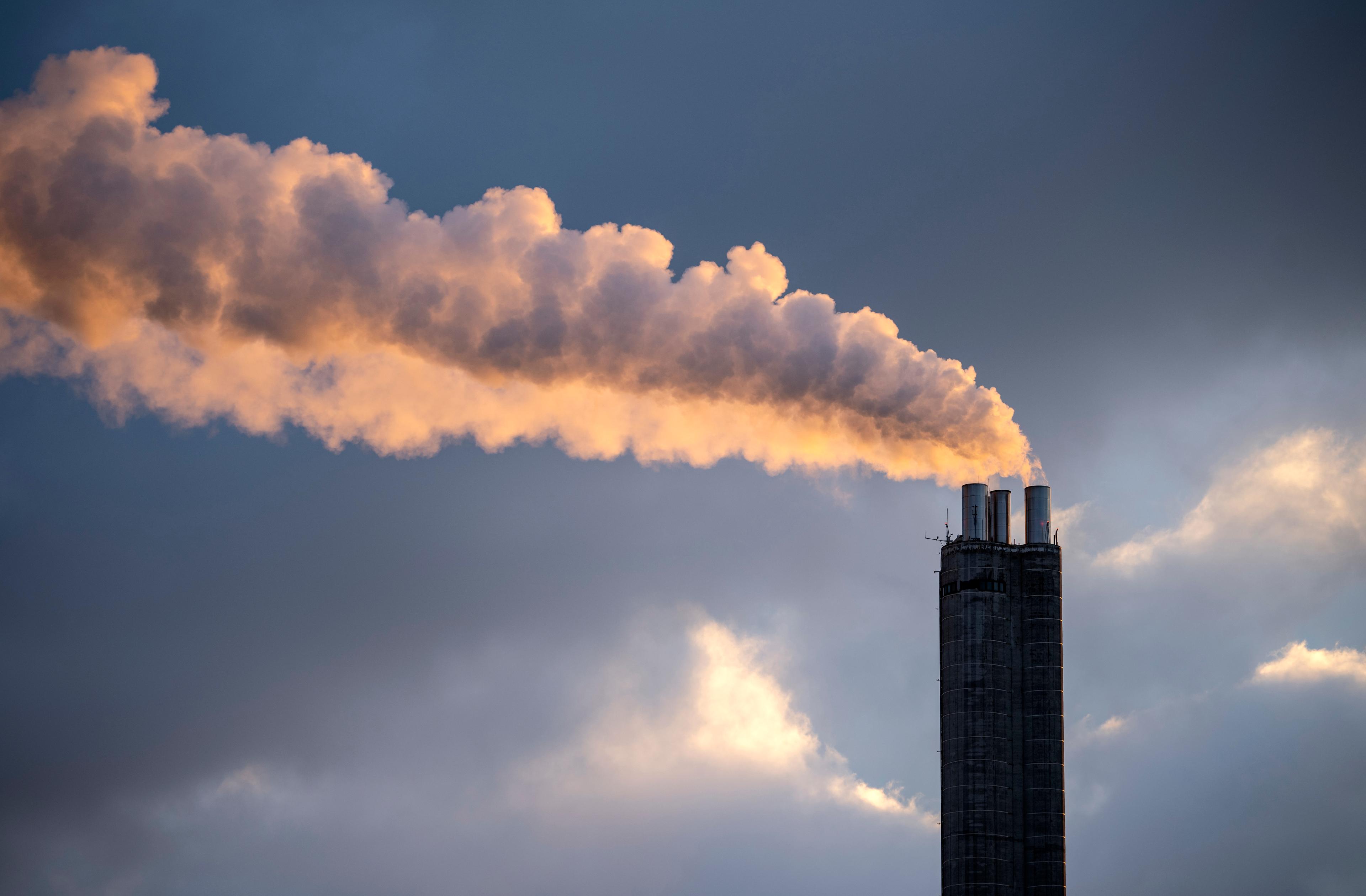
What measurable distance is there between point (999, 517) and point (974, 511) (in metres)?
2.07

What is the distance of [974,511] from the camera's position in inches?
5281

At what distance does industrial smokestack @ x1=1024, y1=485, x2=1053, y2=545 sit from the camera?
5271 inches

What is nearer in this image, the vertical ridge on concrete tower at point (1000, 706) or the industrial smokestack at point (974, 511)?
the vertical ridge on concrete tower at point (1000, 706)

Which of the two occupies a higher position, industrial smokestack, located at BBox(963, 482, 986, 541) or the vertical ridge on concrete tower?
industrial smokestack, located at BBox(963, 482, 986, 541)

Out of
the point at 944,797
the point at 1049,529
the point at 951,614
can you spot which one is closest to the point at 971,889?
the point at 944,797

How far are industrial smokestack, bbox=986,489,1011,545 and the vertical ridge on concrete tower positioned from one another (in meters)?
0.09

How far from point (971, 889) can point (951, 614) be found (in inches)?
805

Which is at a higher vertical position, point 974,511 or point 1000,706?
point 974,511

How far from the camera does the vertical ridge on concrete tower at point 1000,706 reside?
126 m

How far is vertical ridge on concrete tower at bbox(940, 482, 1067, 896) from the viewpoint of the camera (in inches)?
4943

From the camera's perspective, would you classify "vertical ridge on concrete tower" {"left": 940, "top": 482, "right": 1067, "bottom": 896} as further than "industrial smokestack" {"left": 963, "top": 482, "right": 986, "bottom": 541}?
No

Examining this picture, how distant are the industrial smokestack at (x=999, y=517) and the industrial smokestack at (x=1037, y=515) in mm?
1532

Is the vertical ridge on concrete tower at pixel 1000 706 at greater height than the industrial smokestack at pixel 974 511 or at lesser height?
lesser

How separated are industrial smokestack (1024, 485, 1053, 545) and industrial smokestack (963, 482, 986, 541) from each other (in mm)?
3481
